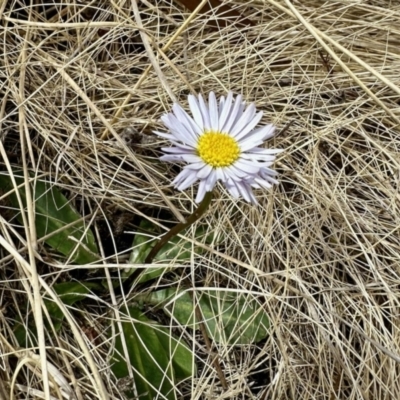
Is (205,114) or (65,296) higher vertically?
(205,114)

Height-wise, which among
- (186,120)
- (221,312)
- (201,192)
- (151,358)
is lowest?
(151,358)

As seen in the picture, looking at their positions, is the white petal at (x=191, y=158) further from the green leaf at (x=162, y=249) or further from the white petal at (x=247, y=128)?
the green leaf at (x=162, y=249)

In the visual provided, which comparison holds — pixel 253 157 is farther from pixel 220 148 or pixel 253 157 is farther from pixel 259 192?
pixel 259 192

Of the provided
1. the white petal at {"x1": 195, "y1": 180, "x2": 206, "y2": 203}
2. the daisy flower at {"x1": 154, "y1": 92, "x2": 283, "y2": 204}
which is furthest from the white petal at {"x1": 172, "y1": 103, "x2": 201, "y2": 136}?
the white petal at {"x1": 195, "y1": 180, "x2": 206, "y2": 203}

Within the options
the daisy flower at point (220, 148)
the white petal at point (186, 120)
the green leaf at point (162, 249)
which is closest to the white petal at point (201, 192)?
the daisy flower at point (220, 148)

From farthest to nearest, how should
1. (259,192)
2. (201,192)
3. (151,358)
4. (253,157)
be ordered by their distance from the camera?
(259,192) < (151,358) < (253,157) < (201,192)

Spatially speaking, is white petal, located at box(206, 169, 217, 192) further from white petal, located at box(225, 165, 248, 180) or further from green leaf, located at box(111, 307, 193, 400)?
green leaf, located at box(111, 307, 193, 400)

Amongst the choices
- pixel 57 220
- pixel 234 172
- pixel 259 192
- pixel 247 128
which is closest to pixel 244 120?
pixel 247 128
